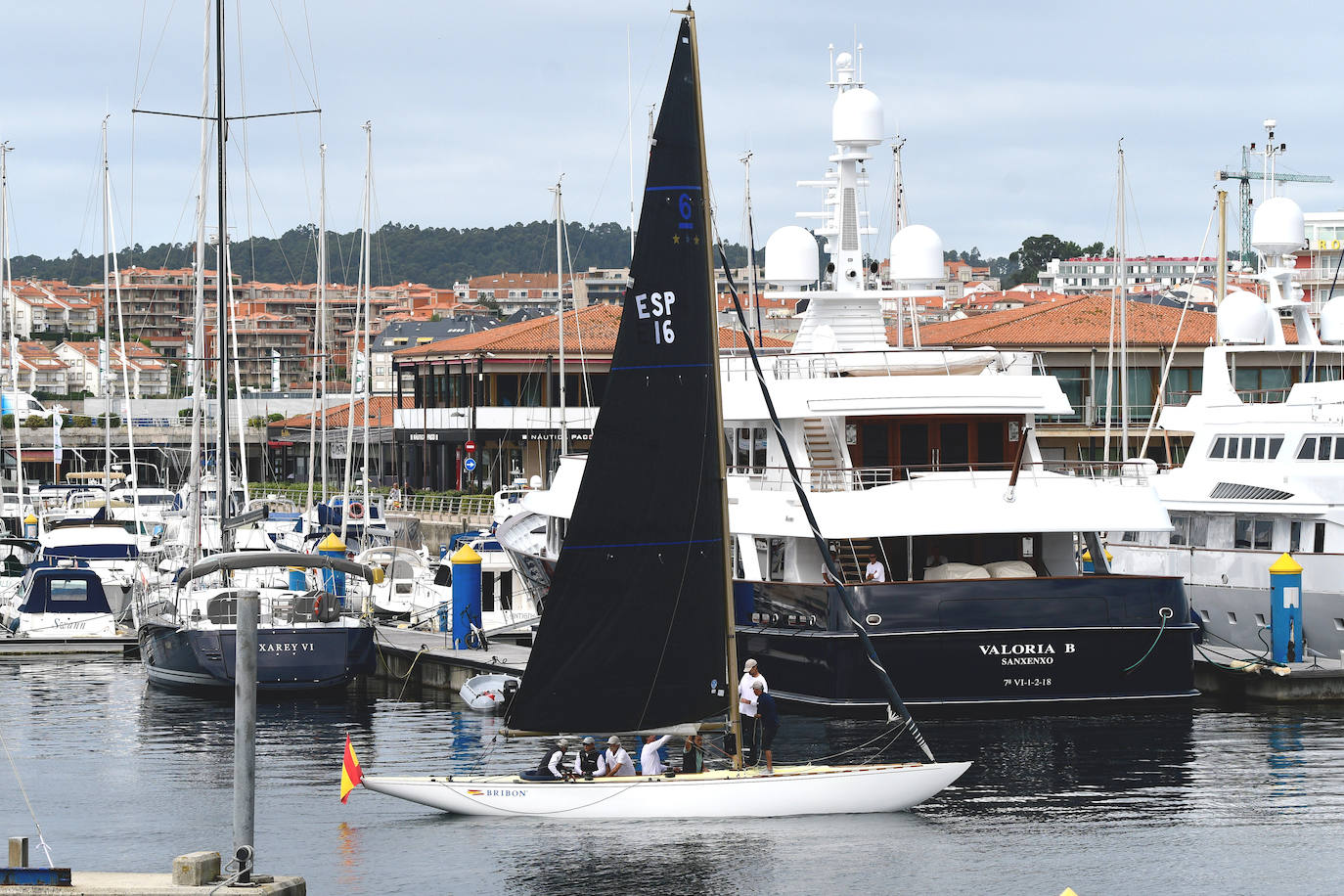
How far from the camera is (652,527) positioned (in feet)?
66.5

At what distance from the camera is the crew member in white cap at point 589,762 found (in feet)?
67.3

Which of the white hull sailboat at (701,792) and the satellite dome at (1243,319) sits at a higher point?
the satellite dome at (1243,319)

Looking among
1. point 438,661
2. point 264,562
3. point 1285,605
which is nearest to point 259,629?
point 264,562

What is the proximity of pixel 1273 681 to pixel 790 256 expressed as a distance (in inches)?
460

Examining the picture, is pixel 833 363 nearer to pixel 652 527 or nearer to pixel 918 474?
pixel 918 474

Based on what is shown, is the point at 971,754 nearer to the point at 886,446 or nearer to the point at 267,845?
the point at 886,446

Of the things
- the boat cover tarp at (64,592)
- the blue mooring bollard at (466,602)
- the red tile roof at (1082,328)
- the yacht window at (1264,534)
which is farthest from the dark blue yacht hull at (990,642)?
the red tile roof at (1082,328)

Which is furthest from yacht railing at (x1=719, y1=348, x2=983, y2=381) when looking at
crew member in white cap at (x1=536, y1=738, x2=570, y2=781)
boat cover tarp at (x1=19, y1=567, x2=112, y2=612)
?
boat cover tarp at (x1=19, y1=567, x2=112, y2=612)

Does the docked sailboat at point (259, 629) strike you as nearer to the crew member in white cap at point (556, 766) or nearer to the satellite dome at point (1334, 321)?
the crew member in white cap at point (556, 766)

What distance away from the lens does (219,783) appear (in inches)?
947

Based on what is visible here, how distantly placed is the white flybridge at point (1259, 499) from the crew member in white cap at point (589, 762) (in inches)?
654

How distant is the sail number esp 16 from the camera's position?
2011cm

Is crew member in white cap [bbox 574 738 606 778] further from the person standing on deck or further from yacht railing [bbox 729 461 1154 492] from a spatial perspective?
yacht railing [bbox 729 461 1154 492]

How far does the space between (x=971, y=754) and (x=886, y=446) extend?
6503 millimetres
